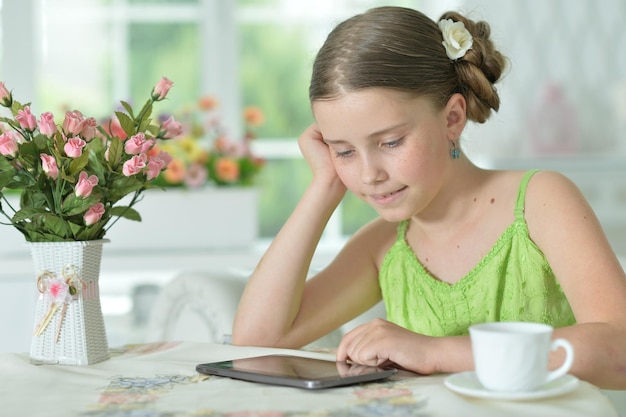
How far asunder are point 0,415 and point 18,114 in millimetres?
482

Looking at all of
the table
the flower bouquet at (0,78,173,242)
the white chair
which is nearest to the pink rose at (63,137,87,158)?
the flower bouquet at (0,78,173,242)

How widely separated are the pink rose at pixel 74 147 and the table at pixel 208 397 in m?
0.30

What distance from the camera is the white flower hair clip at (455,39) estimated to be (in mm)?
1643

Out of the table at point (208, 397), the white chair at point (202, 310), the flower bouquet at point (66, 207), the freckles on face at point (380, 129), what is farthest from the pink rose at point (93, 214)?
the white chair at point (202, 310)

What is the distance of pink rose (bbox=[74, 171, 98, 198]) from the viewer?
1.36m

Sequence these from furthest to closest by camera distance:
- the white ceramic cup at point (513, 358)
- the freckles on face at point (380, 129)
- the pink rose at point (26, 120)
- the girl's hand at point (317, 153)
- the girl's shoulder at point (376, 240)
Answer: the girl's shoulder at point (376, 240) → the girl's hand at point (317, 153) → the freckles on face at point (380, 129) → the pink rose at point (26, 120) → the white ceramic cup at point (513, 358)

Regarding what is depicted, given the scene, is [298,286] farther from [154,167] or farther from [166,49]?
[166,49]

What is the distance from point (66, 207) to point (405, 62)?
1.88ft

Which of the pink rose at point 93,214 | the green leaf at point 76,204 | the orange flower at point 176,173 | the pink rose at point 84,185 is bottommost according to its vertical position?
the pink rose at point 93,214

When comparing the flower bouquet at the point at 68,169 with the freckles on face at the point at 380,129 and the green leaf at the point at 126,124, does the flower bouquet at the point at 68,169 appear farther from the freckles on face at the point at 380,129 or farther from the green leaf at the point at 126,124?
the freckles on face at the point at 380,129

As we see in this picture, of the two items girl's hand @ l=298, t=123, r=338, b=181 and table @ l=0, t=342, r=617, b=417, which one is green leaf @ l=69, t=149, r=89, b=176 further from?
girl's hand @ l=298, t=123, r=338, b=181

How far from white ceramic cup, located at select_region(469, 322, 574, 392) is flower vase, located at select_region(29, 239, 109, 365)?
0.63 metres

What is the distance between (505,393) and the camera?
105 centimetres

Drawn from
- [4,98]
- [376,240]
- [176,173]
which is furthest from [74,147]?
[176,173]
